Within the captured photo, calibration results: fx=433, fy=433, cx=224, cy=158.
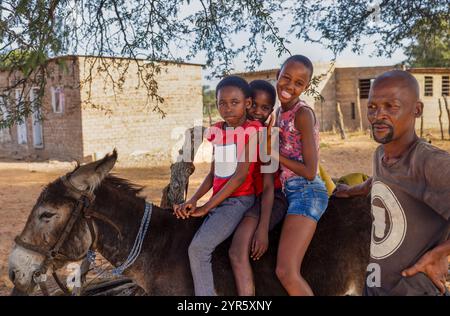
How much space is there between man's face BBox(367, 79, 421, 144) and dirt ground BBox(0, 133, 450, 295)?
6.55 metres

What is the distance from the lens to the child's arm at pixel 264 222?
3016 mm

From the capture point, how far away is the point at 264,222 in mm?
3062

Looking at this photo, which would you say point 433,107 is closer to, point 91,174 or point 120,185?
point 120,185

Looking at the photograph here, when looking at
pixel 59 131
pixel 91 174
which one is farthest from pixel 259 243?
pixel 59 131

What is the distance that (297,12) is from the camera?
7254 mm

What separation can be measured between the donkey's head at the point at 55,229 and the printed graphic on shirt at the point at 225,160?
798 millimetres

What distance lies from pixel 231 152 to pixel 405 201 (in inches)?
55.5

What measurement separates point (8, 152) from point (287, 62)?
23.6m

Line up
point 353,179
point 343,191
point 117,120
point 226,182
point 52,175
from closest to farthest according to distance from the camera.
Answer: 1. point 226,182
2. point 343,191
3. point 353,179
4. point 52,175
5. point 117,120

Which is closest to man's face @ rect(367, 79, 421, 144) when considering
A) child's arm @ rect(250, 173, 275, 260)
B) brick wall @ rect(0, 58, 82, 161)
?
child's arm @ rect(250, 173, 275, 260)

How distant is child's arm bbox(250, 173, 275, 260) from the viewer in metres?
3.02

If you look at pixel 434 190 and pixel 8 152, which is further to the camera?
pixel 8 152

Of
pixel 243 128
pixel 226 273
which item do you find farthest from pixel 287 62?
pixel 226 273
